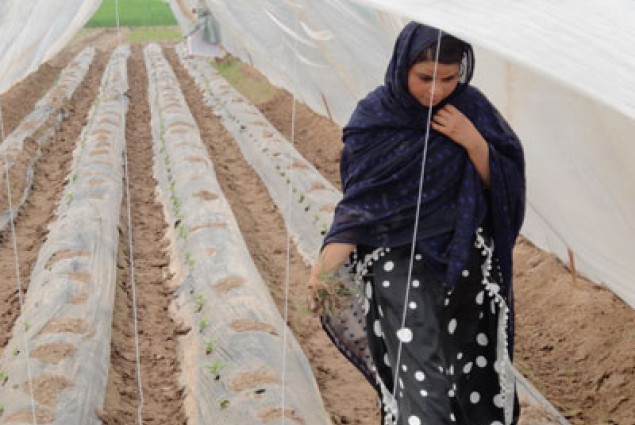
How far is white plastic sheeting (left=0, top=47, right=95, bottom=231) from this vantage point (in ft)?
21.2

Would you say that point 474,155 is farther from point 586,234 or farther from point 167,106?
point 167,106

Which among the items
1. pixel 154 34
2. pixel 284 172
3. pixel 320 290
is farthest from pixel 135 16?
pixel 320 290

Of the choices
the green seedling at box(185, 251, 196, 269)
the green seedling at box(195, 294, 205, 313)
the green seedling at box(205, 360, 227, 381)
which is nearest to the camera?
the green seedling at box(205, 360, 227, 381)

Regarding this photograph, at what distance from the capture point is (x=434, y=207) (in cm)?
205

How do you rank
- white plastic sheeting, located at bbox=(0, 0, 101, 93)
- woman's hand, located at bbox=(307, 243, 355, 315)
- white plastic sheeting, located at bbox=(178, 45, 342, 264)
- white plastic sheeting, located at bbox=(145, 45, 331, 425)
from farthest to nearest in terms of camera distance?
white plastic sheeting, located at bbox=(178, 45, 342, 264) → white plastic sheeting, located at bbox=(145, 45, 331, 425) → white plastic sheeting, located at bbox=(0, 0, 101, 93) → woman's hand, located at bbox=(307, 243, 355, 315)

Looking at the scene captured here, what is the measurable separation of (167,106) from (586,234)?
21.1ft

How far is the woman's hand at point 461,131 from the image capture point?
1980 millimetres

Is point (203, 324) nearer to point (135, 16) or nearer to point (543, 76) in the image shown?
point (543, 76)

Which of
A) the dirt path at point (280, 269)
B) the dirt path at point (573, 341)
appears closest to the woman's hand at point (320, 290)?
the dirt path at point (280, 269)

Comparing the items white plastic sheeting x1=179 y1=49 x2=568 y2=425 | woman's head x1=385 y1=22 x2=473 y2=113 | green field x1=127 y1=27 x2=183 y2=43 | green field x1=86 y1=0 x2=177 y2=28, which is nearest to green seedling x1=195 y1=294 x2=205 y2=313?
white plastic sheeting x1=179 y1=49 x2=568 y2=425

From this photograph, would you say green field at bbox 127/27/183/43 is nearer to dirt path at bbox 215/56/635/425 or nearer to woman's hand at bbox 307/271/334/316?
dirt path at bbox 215/56/635/425

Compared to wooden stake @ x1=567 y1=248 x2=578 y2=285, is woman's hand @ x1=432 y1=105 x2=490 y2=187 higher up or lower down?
higher up

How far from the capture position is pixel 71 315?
3.71m

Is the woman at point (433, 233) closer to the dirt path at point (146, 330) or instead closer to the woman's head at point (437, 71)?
the woman's head at point (437, 71)
